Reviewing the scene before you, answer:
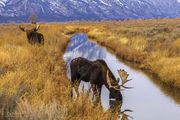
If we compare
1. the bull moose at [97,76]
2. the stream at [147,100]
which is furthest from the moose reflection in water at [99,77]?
the stream at [147,100]

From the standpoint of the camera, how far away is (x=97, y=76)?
594 inches

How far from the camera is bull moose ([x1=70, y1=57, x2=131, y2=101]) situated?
47.3ft

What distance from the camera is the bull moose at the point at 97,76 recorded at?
14.4 m

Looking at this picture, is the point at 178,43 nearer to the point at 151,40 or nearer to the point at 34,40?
the point at 151,40

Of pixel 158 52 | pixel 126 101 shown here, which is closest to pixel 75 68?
pixel 126 101

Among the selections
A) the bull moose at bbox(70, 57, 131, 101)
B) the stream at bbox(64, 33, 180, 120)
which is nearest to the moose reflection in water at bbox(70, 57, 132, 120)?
the bull moose at bbox(70, 57, 131, 101)

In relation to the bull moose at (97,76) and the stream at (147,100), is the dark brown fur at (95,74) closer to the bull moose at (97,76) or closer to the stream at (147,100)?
the bull moose at (97,76)

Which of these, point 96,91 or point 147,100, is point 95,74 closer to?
point 96,91

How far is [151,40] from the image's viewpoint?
3872 centimetres

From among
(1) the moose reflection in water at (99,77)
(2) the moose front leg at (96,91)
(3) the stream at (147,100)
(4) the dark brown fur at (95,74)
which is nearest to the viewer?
(2) the moose front leg at (96,91)

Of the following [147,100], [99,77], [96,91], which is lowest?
[147,100]

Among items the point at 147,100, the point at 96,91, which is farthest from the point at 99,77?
the point at 147,100

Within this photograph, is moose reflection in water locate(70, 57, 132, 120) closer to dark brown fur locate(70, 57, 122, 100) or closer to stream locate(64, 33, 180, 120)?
dark brown fur locate(70, 57, 122, 100)

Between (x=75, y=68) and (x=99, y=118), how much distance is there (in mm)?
6335
